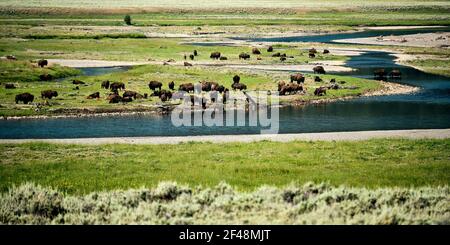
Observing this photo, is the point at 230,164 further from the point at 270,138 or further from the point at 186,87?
→ the point at 186,87

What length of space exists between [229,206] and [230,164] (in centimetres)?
745

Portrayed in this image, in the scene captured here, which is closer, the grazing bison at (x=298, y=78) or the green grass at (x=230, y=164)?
the green grass at (x=230, y=164)

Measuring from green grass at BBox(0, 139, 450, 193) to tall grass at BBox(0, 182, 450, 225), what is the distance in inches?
98.5

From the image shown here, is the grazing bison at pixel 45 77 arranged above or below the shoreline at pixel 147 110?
above

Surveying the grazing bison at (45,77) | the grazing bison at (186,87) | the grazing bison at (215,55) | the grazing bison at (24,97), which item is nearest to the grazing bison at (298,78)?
the grazing bison at (186,87)

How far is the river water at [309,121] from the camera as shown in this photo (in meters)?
31.3

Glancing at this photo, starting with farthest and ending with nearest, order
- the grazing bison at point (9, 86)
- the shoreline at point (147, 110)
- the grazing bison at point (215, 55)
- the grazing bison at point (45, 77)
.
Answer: the grazing bison at point (215, 55), the grazing bison at point (45, 77), the grazing bison at point (9, 86), the shoreline at point (147, 110)

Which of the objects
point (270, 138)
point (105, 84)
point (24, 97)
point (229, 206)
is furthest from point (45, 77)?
point (229, 206)

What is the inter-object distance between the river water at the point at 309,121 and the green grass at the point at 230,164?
591cm

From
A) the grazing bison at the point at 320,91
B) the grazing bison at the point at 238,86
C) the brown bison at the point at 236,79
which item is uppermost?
the brown bison at the point at 236,79

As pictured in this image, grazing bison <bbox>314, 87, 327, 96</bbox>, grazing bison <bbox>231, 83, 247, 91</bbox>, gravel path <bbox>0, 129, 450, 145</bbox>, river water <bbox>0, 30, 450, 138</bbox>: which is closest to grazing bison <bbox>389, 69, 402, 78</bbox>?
river water <bbox>0, 30, 450, 138</bbox>

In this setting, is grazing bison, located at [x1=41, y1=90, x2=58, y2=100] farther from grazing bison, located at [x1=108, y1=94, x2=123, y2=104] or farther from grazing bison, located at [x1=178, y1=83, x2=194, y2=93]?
grazing bison, located at [x1=178, y1=83, x2=194, y2=93]

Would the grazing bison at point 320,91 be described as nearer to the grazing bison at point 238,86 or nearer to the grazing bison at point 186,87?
the grazing bison at point 238,86

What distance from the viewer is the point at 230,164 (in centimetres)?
2102
